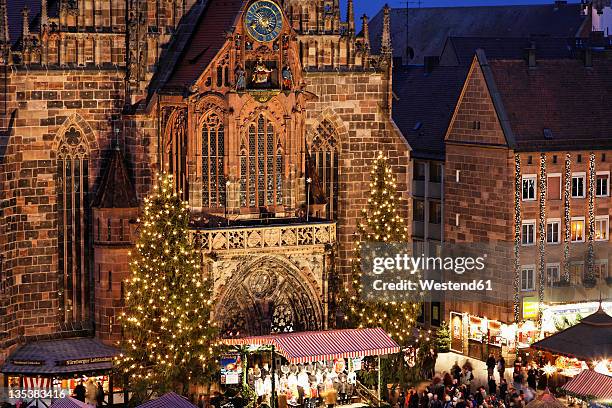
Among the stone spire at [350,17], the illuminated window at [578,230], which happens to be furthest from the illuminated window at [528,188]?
the stone spire at [350,17]

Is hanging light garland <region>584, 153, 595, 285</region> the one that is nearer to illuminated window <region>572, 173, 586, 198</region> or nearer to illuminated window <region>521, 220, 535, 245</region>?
illuminated window <region>572, 173, 586, 198</region>

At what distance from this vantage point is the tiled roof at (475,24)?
377 feet

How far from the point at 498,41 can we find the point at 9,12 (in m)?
35.5

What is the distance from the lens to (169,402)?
6172 cm

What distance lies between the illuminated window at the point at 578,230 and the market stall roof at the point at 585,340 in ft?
32.7

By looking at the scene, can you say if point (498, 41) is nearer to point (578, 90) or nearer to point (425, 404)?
point (578, 90)

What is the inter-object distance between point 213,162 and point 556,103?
20160 mm

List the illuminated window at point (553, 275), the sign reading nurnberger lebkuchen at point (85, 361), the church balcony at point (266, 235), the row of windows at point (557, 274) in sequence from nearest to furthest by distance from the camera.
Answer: the sign reading nurnberger lebkuchen at point (85, 361) → the church balcony at point (266, 235) → the row of windows at point (557, 274) → the illuminated window at point (553, 275)

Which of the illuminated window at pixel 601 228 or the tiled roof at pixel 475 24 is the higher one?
the tiled roof at pixel 475 24

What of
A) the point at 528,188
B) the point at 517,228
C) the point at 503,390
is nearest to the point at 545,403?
the point at 503,390

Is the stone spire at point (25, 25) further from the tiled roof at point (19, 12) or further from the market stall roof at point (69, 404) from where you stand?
the market stall roof at point (69, 404)

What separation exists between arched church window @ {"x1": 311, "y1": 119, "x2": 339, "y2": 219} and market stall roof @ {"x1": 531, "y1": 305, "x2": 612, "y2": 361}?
31.8 feet

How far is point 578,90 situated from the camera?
86438mm

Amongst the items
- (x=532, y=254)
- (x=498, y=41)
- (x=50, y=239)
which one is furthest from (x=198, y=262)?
(x=498, y=41)
